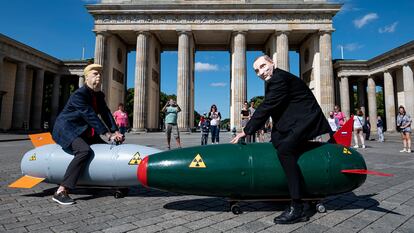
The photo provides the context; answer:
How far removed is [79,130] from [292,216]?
333 centimetres

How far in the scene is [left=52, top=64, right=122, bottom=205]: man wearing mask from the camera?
3879 millimetres

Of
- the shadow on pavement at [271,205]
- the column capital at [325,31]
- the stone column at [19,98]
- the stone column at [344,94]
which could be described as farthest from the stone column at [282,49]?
the stone column at [19,98]

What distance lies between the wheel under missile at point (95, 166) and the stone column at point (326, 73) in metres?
30.3

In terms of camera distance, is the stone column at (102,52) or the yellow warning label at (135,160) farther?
the stone column at (102,52)

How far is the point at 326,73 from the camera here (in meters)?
30.7

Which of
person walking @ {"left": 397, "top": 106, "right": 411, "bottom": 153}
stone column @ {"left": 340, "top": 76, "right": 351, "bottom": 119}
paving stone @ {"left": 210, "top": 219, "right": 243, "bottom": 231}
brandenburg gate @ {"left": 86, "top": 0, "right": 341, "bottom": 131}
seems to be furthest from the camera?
stone column @ {"left": 340, "top": 76, "right": 351, "bottom": 119}

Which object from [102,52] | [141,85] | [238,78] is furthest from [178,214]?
[102,52]

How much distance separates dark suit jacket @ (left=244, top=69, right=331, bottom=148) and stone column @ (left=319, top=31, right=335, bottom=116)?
97.3 ft

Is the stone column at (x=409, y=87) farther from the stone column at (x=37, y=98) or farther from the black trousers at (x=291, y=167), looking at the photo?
the stone column at (x=37, y=98)

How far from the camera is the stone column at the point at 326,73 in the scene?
99.8 ft

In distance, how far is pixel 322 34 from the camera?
31.0 meters

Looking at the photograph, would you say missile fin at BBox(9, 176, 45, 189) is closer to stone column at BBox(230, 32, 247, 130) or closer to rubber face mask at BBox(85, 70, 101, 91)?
rubber face mask at BBox(85, 70, 101, 91)

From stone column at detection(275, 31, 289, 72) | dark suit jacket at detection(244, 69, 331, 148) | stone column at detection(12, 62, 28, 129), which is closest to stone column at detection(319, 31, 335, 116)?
stone column at detection(275, 31, 289, 72)

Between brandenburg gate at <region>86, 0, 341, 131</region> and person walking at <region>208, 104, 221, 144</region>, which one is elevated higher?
brandenburg gate at <region>86, 0, 341, 131</region>
